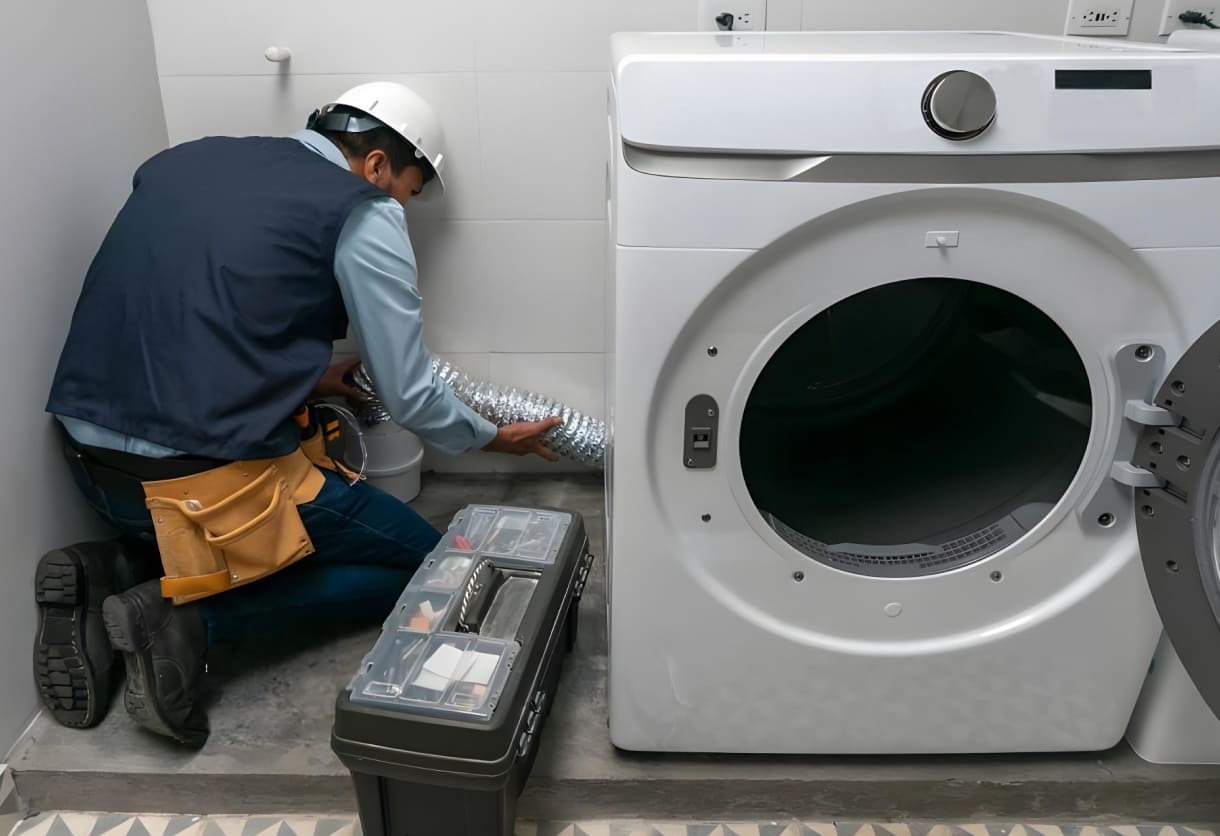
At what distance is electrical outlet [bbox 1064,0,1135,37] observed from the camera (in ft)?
4.81

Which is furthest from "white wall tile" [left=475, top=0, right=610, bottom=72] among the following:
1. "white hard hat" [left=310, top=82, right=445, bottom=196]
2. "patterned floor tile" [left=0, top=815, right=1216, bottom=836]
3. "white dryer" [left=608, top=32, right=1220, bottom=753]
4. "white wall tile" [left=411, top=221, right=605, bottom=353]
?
"patterned floor tile" [left=0, top=815, right=1216, bottom=836]

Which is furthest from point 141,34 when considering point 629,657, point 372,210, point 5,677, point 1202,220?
point 1202,220

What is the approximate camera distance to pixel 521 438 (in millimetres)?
1479

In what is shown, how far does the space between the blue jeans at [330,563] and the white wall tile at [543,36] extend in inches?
31.7

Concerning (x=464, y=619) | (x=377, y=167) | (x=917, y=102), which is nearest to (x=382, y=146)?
(x=377, y=167)

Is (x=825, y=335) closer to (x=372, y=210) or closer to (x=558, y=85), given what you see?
(x=372, y=210)

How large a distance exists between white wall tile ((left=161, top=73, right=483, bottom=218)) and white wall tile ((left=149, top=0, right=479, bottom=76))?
22 mm

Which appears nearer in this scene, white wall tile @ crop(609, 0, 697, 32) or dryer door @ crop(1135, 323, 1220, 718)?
dryer door @ crop(1135, 323, 1220, 718)

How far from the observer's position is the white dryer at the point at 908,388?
2.68 ft

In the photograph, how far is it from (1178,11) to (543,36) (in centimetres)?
110

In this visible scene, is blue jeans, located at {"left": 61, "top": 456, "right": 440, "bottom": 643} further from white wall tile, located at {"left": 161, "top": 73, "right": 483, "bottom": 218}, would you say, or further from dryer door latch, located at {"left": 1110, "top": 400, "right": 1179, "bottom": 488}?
dryer door latch, located at {"left": 1110, "top": 400, "right": 1179, "bottom": 488}

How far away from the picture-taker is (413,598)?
111 cm

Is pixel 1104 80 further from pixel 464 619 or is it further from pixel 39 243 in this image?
pixel 39 243

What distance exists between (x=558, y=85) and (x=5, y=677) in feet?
4.11
